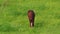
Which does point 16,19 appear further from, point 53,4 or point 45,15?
point 53,4

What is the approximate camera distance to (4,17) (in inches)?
545

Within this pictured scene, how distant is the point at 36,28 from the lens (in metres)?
11.2

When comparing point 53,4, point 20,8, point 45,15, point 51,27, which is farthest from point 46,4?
point 51,27

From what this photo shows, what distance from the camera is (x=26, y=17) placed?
1378 centimetres

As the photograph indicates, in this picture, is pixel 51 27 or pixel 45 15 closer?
pixel 51 27

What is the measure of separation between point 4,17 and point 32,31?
3.38 metres

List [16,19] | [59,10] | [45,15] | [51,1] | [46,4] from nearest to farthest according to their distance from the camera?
[16,19] < [45,15] < [59,10] < [46,4] < [51,1]

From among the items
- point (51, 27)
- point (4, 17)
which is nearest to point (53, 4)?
point (4, 17)

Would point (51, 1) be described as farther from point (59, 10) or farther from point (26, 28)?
point (26, 28)

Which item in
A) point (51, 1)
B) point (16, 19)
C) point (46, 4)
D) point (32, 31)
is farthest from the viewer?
point (51, 1)

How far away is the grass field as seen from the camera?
1109cm

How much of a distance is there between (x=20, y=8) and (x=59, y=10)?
2.21 m

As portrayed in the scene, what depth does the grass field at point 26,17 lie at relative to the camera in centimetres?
1109

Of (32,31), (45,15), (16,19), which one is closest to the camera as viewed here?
(32,31)
